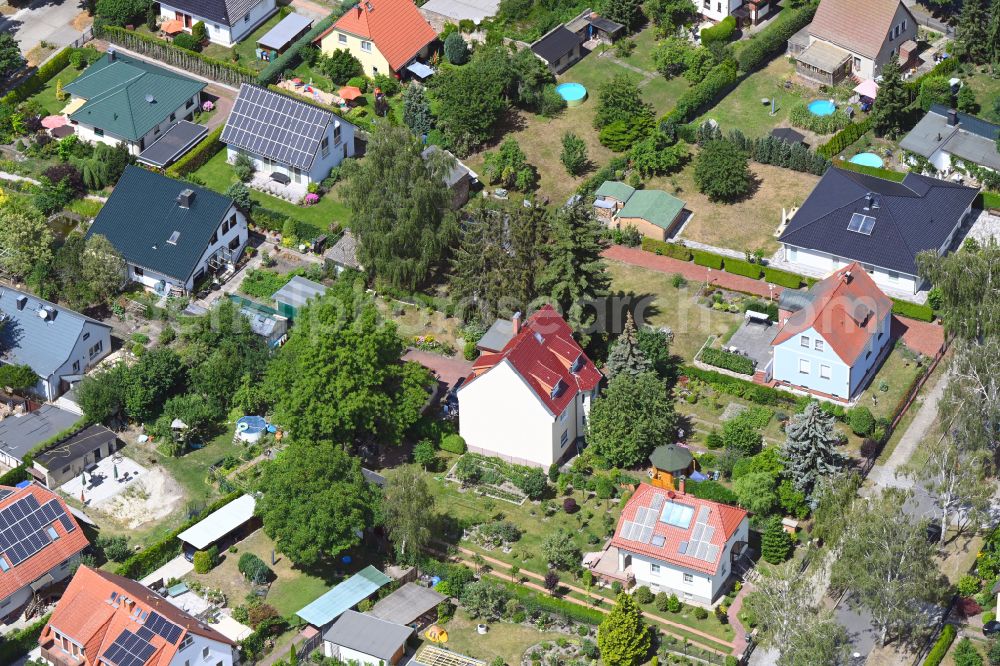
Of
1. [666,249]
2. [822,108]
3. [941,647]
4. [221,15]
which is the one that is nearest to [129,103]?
[221,15]

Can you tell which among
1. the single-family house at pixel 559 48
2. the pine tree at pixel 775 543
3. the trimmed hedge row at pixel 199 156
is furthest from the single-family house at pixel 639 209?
the pine tree at pixel 775 543

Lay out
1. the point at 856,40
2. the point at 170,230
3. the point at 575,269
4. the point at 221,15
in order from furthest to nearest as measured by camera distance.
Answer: the point at 221,15
the point at 856,40
the point at 170,230
the point at 575,269

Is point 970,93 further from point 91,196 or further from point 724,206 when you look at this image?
point 91,196

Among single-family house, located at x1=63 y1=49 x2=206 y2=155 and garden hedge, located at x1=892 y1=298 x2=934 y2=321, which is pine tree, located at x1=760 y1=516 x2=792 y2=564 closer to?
garden hedge, located at x1=892 y1=298 x2=934 y2=321

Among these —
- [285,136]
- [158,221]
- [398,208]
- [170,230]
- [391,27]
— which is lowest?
[170,230]

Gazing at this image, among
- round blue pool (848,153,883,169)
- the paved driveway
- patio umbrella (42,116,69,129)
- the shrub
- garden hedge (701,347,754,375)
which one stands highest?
round blue pool (848,153,883,169)

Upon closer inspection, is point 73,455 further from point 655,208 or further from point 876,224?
point 876,224

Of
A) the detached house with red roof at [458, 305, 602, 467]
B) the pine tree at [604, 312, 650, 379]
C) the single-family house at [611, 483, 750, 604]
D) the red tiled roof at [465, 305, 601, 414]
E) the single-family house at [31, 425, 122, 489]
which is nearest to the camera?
the single-family house at [611, 483, 750, 604]

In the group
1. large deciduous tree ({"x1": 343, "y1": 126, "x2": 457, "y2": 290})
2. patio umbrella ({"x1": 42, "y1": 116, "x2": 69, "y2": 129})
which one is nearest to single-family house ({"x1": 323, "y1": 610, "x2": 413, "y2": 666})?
large deciduous tree ({"x1": 343, "y1": 126, "x2": 457, "y2": 290})

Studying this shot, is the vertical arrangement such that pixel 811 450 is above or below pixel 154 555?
above
